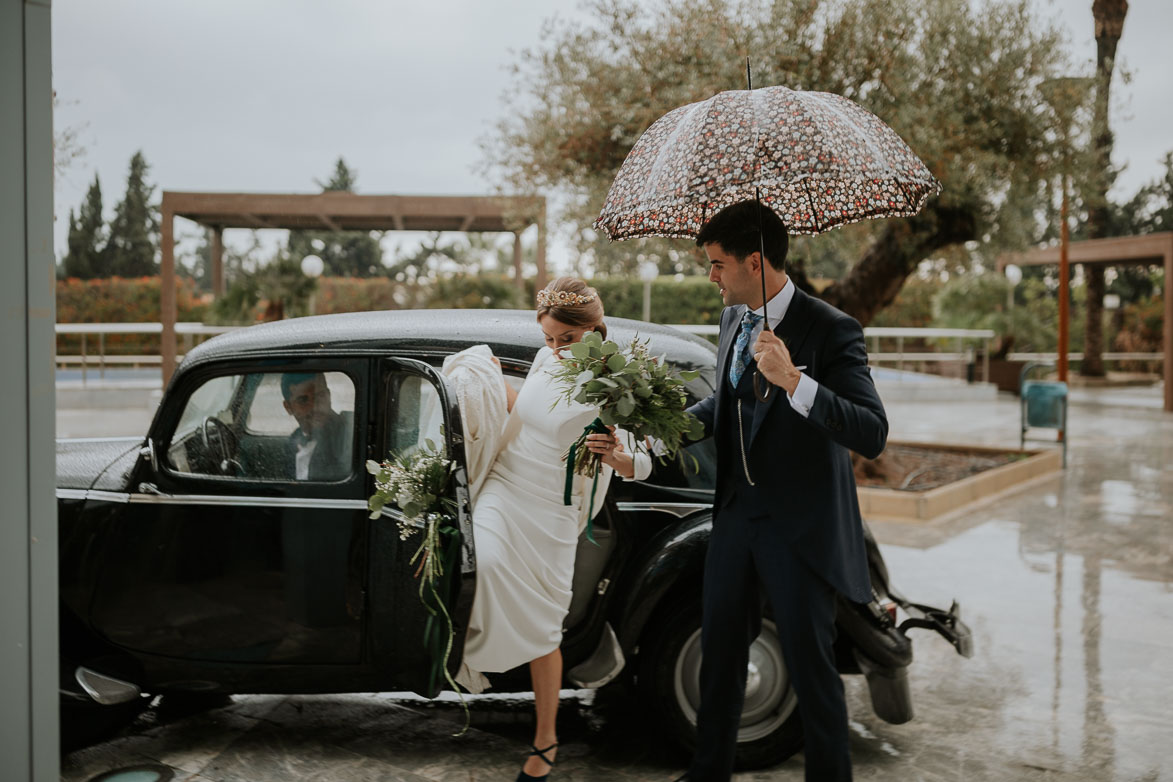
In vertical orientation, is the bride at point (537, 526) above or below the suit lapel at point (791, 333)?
below

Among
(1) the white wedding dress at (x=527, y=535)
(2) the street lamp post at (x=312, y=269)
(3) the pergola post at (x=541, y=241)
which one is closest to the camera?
(1) the white wedding dress at (x=527, y=535)

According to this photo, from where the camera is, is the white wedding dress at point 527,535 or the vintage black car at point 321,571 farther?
the vintage black car at point 321,571

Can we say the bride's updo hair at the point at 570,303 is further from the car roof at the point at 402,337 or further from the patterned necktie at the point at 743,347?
the patterned necktie at the point at 743,347

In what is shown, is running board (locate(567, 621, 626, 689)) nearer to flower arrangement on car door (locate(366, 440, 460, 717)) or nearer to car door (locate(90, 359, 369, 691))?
flower arrangement on car door (locate(366, 440, 460, 717))

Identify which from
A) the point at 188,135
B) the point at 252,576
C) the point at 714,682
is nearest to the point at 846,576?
the point at 714,682

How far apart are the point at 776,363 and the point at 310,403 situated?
6.06 ft

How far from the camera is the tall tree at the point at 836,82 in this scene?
831 cm

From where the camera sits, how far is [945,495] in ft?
29.4

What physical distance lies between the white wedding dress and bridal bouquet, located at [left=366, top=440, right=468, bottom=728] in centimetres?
10

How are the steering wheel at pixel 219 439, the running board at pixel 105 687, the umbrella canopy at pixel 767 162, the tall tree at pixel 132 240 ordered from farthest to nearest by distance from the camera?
the tall tree at pixel 132 240 → the steering wheel at pixel 219 439 → the running board at pixel 105 687 → the umbrella canopy at pixel 767 162

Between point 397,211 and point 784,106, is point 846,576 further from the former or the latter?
point 397,211

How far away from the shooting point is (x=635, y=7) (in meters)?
8.98

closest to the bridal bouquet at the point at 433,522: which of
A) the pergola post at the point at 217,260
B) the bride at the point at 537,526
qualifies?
the bride at the point at 537,526

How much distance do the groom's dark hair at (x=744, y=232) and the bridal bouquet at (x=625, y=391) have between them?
1.44ft
